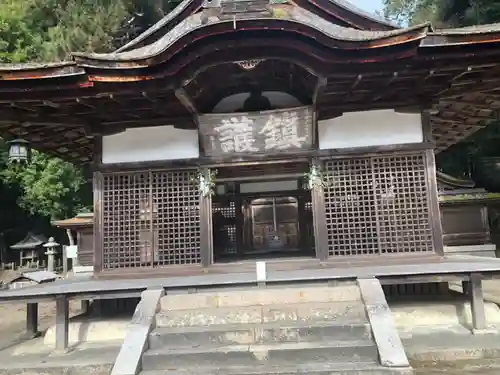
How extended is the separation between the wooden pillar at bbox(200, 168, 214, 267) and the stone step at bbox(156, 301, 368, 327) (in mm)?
2138

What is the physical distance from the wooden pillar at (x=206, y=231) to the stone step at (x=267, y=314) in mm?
2138

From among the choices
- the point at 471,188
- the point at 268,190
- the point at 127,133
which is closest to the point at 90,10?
the point at 268,190

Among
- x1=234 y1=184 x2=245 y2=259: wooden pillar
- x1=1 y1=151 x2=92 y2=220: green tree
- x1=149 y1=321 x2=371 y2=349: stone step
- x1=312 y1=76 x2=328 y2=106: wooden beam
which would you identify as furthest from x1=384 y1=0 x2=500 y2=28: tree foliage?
x1=1 y1=151 x2=92 y2=220: green tree

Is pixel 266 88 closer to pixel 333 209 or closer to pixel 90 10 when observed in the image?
pixel 333 209

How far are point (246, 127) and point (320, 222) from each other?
2260 mm

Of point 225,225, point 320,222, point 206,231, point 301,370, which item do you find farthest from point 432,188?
point 225,225

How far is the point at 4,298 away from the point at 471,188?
1844 cm

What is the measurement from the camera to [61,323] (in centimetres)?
658

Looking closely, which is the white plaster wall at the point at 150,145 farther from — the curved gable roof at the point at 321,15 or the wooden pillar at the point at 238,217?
the wooden pillar at the point at 238,217

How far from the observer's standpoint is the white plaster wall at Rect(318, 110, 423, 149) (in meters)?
8.09

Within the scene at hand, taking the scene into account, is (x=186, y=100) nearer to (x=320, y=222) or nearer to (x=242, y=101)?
(x=242, y=101)

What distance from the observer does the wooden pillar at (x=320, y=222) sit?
8.02 meters

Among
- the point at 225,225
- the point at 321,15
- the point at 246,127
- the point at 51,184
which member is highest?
the point at 321,15

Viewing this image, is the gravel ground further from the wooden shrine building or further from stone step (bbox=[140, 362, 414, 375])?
stone step (bbox=[140, 362, 414, 375])
